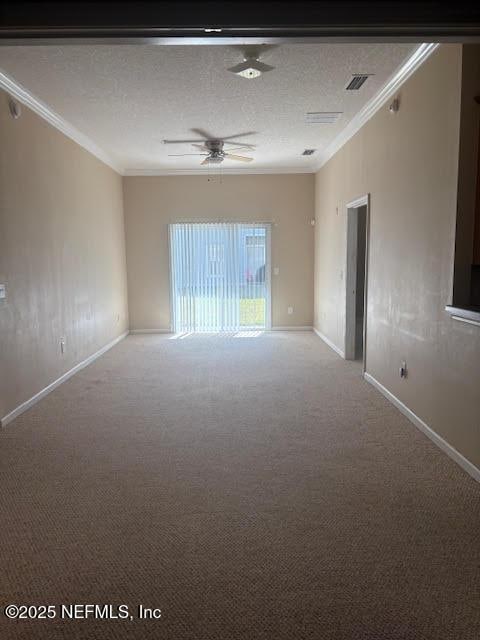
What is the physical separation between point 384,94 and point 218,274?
448 cm

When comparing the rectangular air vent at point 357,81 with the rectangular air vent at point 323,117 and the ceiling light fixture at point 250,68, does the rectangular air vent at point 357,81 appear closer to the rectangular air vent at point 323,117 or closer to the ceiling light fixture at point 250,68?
the rectangular air vent at point 323,117

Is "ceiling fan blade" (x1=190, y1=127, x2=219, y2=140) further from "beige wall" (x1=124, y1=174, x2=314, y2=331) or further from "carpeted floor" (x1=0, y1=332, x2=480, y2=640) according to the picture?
"carpeted floor" (x1=0, y1=332, x2=480, y2=640)

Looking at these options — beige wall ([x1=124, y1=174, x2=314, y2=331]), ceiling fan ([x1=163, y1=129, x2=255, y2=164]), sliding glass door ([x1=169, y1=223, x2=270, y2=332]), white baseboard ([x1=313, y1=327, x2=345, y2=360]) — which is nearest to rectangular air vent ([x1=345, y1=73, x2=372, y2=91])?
ceiling fan ([x1=163, y1=129, x2=255, y2=164])

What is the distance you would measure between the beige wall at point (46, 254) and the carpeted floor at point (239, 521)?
1.86 feet

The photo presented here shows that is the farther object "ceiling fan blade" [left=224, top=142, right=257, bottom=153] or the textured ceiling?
"ceiling fan blade" [left=224, top=142, right=257, bottom=153]

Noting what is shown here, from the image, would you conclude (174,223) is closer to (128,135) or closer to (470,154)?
(128,135)

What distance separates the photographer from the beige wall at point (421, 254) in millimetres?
2918

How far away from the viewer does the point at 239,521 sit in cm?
231

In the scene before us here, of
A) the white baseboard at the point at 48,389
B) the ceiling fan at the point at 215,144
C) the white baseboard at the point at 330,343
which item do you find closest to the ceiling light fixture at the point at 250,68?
the ceiling fan at the point at 215,144

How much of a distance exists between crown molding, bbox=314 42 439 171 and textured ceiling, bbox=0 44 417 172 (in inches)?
2.4

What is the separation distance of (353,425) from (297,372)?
5.63 feet

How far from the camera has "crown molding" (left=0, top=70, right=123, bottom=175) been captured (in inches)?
150

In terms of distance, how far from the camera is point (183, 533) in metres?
2.22

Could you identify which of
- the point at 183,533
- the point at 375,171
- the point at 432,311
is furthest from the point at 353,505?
the point at 375,171
